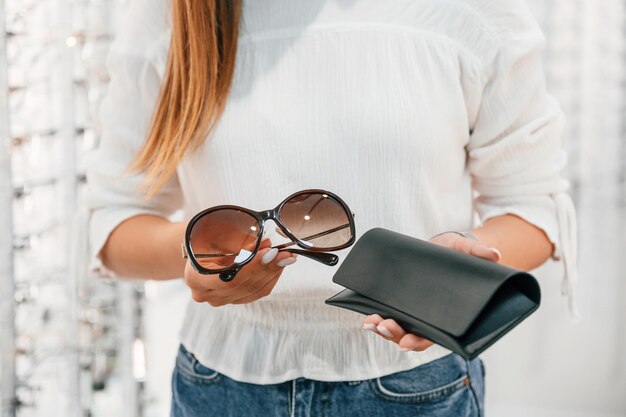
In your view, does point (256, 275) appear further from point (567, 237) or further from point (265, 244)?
point (567, 237)

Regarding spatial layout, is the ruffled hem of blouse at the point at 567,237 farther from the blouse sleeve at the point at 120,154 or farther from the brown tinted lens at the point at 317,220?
the blouse sleeve at the point at 120,154

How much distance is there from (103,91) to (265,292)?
1.04 meters

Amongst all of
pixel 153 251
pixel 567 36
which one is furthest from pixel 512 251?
pixel 567 36

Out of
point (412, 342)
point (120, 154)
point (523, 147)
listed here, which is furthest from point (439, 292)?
point (120, 154)

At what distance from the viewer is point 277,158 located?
2.15 feet

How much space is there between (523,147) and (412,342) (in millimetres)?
299

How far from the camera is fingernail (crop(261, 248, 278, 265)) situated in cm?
53

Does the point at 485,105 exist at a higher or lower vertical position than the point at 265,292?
higher

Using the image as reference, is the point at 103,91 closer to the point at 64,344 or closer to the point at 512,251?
the point at 64,344

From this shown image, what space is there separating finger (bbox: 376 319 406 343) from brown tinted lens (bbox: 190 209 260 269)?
12 cm

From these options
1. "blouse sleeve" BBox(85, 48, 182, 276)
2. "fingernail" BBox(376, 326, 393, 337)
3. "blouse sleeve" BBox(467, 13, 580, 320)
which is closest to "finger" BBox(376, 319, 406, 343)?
"fingernail" BBox(376, 326, 393, 337)

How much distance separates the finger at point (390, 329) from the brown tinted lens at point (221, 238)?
12 cm

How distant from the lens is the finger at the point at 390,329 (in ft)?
1.59

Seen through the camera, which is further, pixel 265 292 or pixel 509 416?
pixel 509 416
